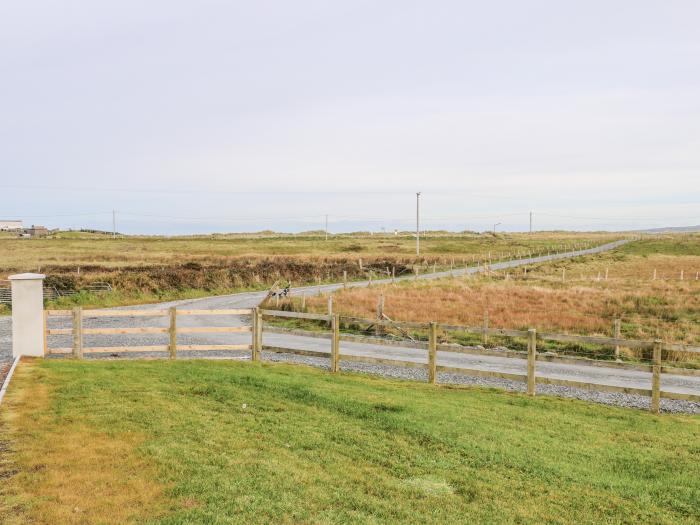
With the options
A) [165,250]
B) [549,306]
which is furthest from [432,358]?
[165,250]

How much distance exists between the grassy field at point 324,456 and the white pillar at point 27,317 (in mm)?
3114

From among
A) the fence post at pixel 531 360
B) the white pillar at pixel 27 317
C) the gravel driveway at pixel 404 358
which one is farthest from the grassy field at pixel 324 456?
the white pillar at pixel 27 317

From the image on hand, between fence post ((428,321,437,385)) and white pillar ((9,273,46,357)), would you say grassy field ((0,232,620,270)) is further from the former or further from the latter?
fence post ((428,321,437,385))

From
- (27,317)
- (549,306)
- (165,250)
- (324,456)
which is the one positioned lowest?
(549,306)

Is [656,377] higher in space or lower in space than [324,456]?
higher

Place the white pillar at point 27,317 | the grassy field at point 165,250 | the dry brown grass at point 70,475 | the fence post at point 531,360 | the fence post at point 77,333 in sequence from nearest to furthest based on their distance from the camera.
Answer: the dry brown grass at point 70,475, the fence post at point 531,360, the white pillar at point 27,317, the fence post at point 77,333, the grassy field at point 165,250

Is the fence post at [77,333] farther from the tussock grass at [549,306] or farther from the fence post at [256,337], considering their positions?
the tussock grass at [549,306]

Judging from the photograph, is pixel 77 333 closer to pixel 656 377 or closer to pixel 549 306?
pixel 656 377

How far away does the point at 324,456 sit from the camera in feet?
26.3

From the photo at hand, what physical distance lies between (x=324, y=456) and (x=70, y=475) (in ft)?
10.3

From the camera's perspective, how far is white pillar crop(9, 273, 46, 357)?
14.9m

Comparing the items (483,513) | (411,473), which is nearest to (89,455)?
(411,473)

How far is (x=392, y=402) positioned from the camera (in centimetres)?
1092

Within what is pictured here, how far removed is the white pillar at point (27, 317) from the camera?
588 inches
